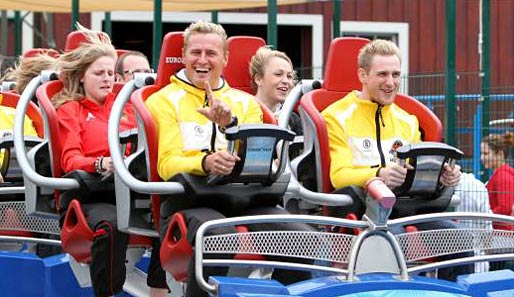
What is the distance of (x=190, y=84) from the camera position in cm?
700

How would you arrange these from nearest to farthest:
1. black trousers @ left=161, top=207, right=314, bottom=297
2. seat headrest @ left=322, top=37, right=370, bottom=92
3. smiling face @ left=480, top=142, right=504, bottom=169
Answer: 1. black trousers @ left=161, top=207, right=314, bottom=297
2. seat headrest @ left=322, top=37, right=370, bottom=92
3. smiling face @ left=480, top=142, right=504, bottom=169

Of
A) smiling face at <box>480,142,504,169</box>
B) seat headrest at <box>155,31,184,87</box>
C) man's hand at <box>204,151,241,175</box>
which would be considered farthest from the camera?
smiling face at <box>480,142,504,169</box>

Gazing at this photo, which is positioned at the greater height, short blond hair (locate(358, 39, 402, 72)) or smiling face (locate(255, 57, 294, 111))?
short blond hair (locate(358, 39, 402, 72))

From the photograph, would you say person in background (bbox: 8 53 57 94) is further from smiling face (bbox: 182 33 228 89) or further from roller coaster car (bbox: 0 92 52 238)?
smiling face (bbox: 182 33 228 89)

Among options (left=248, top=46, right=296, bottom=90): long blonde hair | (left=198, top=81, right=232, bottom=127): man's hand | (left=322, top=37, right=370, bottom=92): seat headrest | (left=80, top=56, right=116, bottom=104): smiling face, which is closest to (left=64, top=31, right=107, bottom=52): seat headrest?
(left=80, top=56, right=116, bottom=104): smiling face

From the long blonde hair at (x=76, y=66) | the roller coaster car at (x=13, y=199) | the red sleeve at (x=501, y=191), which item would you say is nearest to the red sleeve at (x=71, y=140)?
the long blonde hair at (x=76, y=66)

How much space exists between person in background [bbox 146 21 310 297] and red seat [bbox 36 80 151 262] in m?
0.69

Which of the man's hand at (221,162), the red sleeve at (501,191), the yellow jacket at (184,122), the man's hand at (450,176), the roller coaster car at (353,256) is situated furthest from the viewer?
the red sleeve at (501,191)

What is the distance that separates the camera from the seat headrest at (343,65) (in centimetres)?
739

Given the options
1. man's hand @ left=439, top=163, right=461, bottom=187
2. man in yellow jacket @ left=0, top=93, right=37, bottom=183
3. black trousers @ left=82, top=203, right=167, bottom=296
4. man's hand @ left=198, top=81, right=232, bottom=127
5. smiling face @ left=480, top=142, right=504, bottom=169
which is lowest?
black trousers @ left=82, top=203, right=167, bottom=296

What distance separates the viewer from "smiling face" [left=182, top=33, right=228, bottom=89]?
22.8 feet

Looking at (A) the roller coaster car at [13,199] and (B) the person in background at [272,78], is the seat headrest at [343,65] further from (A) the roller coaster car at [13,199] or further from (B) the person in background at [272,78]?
(A) the roller coaster car at [13,199]

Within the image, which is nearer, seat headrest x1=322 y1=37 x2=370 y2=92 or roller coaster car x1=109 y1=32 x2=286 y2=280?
roller coaster car x1=109 y1=32 x2=286 y2=280

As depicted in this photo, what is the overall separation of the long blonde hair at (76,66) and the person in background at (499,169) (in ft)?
11.5
